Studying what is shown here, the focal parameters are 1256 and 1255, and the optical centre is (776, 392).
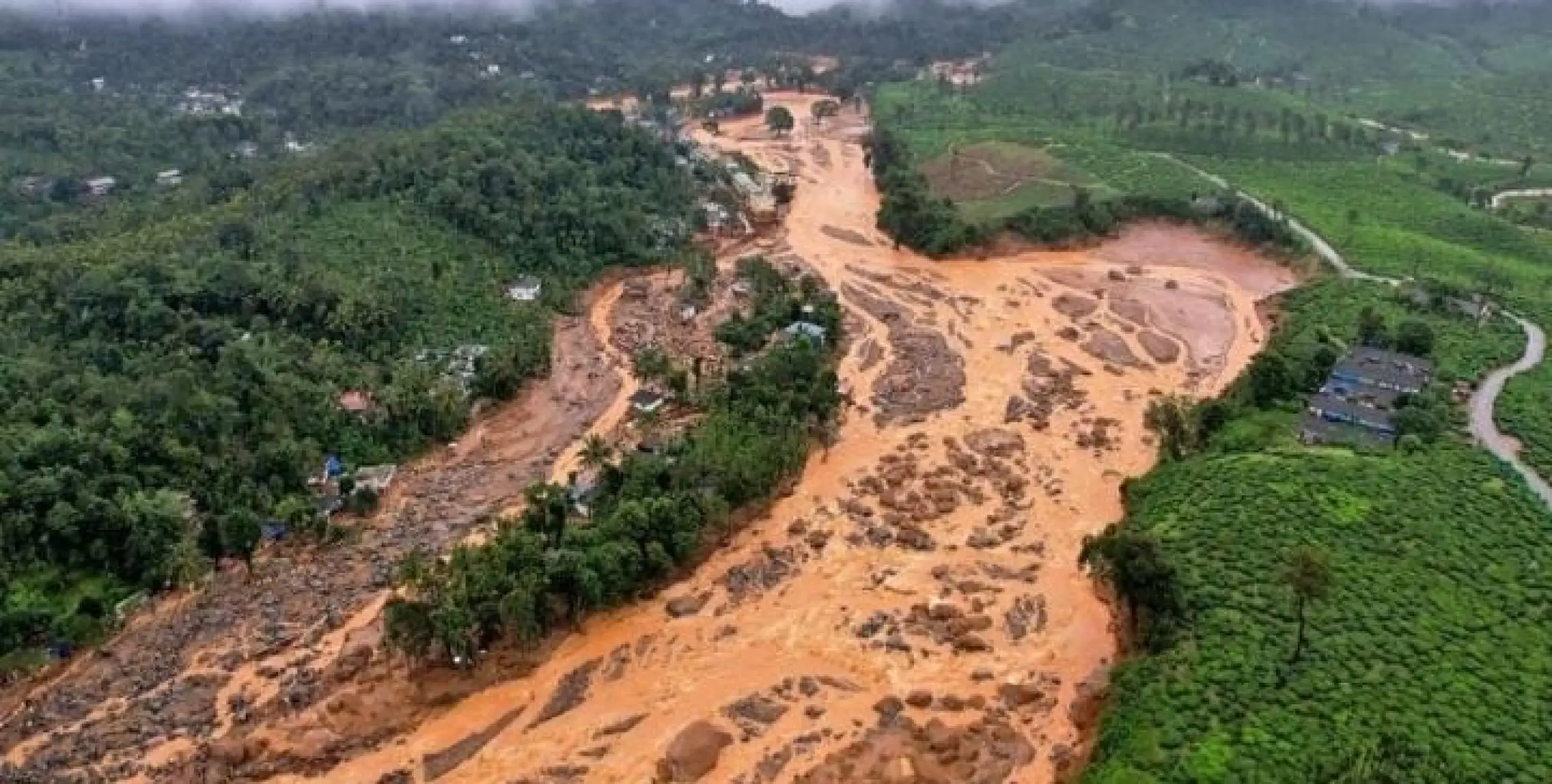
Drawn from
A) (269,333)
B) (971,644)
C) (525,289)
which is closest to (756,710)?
(971,644)

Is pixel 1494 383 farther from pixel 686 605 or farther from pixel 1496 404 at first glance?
pixel 686 605

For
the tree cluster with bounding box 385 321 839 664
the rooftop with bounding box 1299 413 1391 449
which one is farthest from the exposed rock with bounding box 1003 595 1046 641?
the rooftop with bounding box 1299 413 1391 449

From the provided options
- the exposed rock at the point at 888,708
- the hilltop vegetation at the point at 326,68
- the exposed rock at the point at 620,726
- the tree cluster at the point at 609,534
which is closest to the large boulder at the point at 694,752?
the exposed rock at the point at 620,726

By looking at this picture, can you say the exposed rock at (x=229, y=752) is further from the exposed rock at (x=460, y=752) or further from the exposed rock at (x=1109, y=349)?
the exposed rock at (x=1109, y=349)

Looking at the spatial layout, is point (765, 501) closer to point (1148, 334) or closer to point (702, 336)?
point (702, 336)

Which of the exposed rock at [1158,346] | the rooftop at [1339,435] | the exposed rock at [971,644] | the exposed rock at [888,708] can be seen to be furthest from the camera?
the exposed rock at [1158,346]

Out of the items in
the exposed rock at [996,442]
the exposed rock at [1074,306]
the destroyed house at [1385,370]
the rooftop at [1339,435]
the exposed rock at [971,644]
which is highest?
the destroyed house at [1385,370]

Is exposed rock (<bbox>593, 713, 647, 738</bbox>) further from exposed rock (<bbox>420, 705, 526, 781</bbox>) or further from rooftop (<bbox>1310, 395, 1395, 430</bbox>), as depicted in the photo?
rooftop (<bbox>1310, 395, 1395, 430</bbox>)
